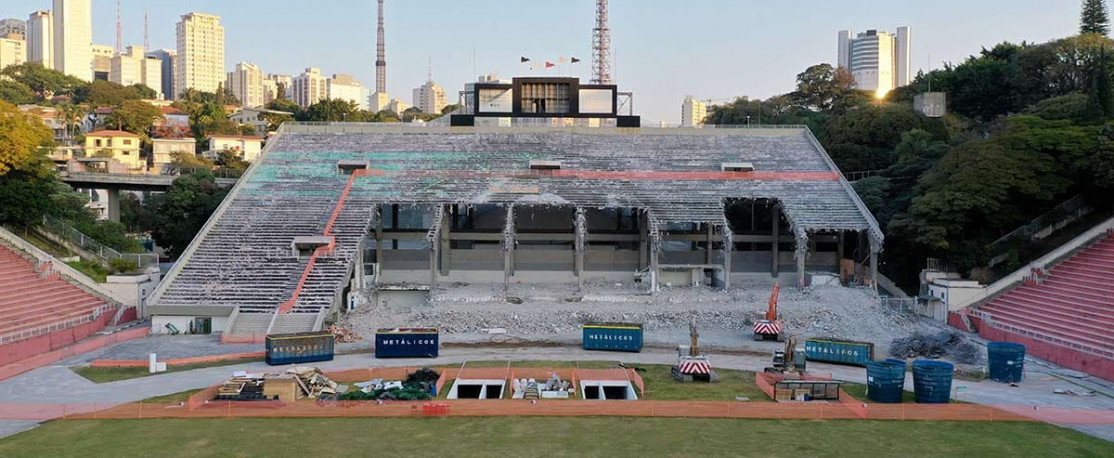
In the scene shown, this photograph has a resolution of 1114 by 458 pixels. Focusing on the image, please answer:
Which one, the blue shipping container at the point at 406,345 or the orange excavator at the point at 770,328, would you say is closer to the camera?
the blue shipping container at the point at 406,345

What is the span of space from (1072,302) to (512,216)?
2873 centimetres

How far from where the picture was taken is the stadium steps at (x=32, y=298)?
113 feet

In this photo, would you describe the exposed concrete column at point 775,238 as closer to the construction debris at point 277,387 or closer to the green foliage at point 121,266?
the construction debris at point 277,387

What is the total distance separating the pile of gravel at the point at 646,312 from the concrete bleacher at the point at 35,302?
41.1ft

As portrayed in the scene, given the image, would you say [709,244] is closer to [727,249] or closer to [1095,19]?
[727,249]

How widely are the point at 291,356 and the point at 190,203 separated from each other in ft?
88.6

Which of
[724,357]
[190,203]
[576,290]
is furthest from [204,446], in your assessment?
[190,203]


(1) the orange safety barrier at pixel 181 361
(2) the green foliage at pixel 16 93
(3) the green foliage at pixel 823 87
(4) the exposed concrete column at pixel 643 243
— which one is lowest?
(1) the orange safety barrier at pixel 181 361

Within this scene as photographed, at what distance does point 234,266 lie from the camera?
1670 inches

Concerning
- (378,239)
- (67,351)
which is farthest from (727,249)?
(67,351)

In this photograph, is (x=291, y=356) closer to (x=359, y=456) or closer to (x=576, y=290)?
(x=359, y=456)

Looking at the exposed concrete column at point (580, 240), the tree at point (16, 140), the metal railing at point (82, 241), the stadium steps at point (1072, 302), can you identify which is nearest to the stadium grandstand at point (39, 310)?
the metal railing at point (82, 241)

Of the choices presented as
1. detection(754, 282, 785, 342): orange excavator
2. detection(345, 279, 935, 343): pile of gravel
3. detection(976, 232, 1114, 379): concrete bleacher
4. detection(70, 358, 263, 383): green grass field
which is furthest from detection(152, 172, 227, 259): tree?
detection(976, 232, 1114, 379): concrete bleacher

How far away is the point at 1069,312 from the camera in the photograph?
35031 millimetres
